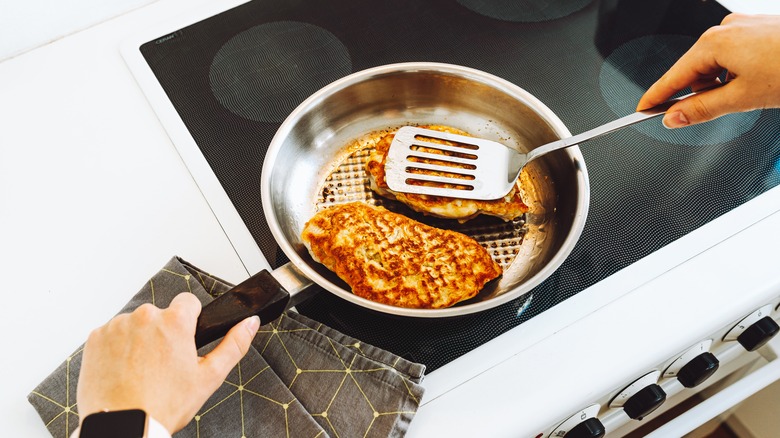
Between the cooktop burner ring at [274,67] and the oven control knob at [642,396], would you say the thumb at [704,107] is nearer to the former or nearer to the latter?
the oven control knob at [642,396]

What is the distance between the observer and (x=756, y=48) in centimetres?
70

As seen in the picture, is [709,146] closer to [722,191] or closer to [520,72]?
[722,191]

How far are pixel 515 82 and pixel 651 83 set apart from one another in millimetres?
243

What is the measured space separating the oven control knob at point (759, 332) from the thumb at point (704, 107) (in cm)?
30

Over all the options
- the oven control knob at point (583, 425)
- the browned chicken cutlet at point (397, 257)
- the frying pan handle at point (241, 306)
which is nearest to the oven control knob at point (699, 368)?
the oven control knob at point (583, 425)

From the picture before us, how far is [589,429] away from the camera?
722mm

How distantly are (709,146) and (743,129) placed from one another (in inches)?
2.9

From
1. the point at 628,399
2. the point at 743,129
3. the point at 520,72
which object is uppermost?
the point at 520,72

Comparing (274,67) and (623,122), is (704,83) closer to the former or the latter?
(623,122)

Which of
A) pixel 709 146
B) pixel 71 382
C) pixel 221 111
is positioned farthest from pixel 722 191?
pixel 71 382

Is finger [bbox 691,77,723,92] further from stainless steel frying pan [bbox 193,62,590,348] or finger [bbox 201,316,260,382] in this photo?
finger [bbox 201,316,260,382]

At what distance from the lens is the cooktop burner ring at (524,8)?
1.11 m

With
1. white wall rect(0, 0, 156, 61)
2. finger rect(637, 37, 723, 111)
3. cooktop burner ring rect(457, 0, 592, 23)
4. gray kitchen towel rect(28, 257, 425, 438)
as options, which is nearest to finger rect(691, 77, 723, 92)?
finger rect(637, 37, 723, 111)

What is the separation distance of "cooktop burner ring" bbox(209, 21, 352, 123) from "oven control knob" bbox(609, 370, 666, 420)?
67 cm
